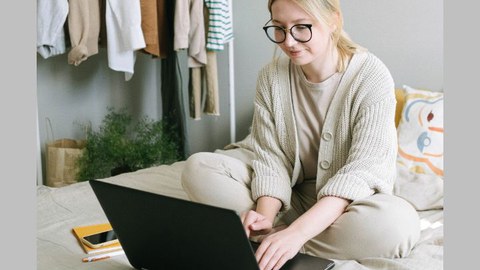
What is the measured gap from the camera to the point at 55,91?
269cm

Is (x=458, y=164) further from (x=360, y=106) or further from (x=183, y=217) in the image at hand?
(x=360, y=106)

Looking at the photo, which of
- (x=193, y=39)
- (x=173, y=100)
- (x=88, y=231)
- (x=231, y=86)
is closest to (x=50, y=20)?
(x=193, y=39)

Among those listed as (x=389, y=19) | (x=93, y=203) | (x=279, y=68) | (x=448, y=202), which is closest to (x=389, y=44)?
(x=389, y=19)

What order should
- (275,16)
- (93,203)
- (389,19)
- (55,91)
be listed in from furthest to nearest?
(55,91)
(389,19)
(93,203)
(275,16)

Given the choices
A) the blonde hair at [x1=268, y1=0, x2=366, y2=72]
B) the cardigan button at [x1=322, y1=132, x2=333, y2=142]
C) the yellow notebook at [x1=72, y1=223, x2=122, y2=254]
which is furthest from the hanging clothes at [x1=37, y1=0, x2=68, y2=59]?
the cardigan button at [x1=322, y1=132, x2=333, y2=142]

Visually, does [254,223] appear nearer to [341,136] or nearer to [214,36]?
[341,136]

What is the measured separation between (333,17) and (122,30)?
1.19 m

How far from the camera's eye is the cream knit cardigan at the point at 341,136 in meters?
1.18

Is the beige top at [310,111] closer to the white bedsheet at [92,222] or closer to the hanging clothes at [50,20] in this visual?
the white bedsheet at [92,222]

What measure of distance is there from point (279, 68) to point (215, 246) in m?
0.65

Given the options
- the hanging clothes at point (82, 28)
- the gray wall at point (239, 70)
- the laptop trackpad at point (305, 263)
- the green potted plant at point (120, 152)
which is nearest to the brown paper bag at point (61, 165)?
the green potted plant at point (120, 152)

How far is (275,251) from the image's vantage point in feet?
3.14

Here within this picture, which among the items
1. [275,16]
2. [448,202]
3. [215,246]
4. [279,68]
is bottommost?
[215,246]

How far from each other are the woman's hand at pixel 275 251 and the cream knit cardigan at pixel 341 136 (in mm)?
198
